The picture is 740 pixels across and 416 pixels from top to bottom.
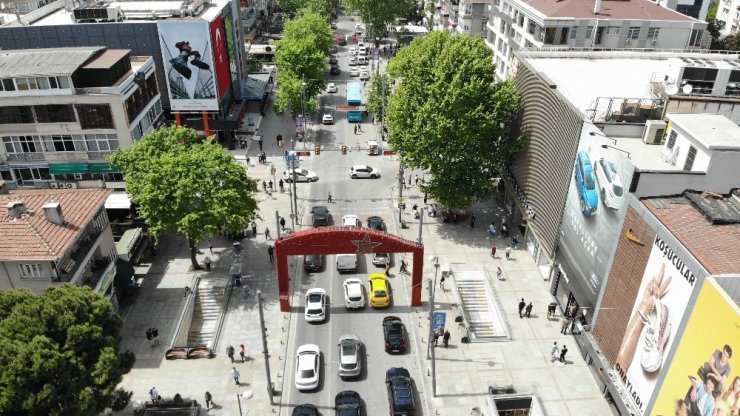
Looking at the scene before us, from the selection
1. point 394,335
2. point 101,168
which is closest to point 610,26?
point 394,335

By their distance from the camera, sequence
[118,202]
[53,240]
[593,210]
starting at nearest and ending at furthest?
[53,240] < [593,210] < [118,202]

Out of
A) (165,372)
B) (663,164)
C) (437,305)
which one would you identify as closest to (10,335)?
(165,372)

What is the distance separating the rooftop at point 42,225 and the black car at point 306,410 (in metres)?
18.7

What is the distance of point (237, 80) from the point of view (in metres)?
84.6

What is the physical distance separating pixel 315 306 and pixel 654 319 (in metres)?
25.2

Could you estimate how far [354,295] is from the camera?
151ft

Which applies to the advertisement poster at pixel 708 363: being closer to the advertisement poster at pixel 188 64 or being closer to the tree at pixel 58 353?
the tree at pixel 58 353

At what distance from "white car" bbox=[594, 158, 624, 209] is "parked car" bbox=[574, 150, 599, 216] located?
774 mm

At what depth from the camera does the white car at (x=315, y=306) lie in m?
44.4

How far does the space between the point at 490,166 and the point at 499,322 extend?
1713cm

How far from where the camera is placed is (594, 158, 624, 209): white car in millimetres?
34219

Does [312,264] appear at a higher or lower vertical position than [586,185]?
lower

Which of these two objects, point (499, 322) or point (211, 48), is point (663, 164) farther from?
point (211, 48)

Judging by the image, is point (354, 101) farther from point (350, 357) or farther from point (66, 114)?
point (350, 357)
